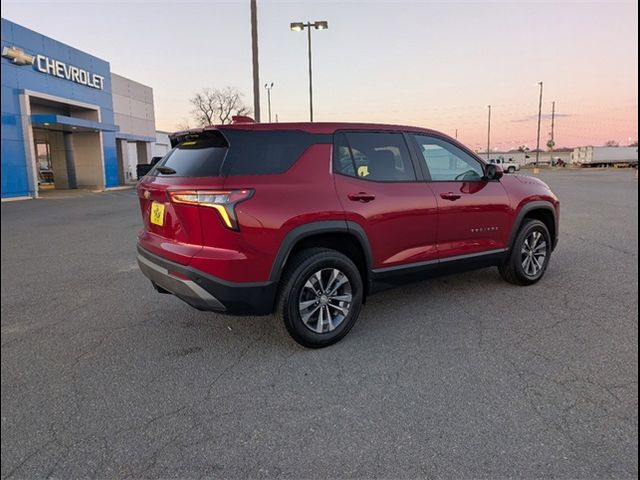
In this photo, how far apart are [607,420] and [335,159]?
2555 mm

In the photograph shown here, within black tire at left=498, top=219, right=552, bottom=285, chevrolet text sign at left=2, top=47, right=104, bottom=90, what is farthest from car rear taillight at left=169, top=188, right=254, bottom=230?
chevrolet text sign at left=2, top=47, right=104, bottom=90

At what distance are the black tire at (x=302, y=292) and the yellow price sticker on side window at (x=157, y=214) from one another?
107 centimetres

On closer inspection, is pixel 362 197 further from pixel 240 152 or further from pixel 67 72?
pixel 67 72

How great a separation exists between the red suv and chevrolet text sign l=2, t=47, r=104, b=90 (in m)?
20.0

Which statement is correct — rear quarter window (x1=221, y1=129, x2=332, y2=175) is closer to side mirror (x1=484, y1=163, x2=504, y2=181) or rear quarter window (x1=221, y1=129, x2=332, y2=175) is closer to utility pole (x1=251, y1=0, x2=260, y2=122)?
side mirror (x1=484, y1=163, x2=504, y2=181)

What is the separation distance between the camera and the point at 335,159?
3701 millimetres

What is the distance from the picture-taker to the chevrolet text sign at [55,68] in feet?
63.4

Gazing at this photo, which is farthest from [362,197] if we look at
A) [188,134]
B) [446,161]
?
[188,134]

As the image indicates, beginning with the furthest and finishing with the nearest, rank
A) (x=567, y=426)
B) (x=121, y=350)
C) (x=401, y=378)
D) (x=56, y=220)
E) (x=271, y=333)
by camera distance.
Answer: (x=56, y=220) → (x=271, y=333) → (x=121, y=350) → (x=401, y=378) → (x=567, y=426)

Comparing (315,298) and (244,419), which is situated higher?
(315,298)

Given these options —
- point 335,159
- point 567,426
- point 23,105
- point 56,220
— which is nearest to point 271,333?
point 335,159

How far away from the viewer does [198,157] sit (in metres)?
3.43

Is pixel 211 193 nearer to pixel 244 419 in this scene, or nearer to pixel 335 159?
pixel 335 159

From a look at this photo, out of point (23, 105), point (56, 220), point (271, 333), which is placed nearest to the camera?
point (271, 333)
